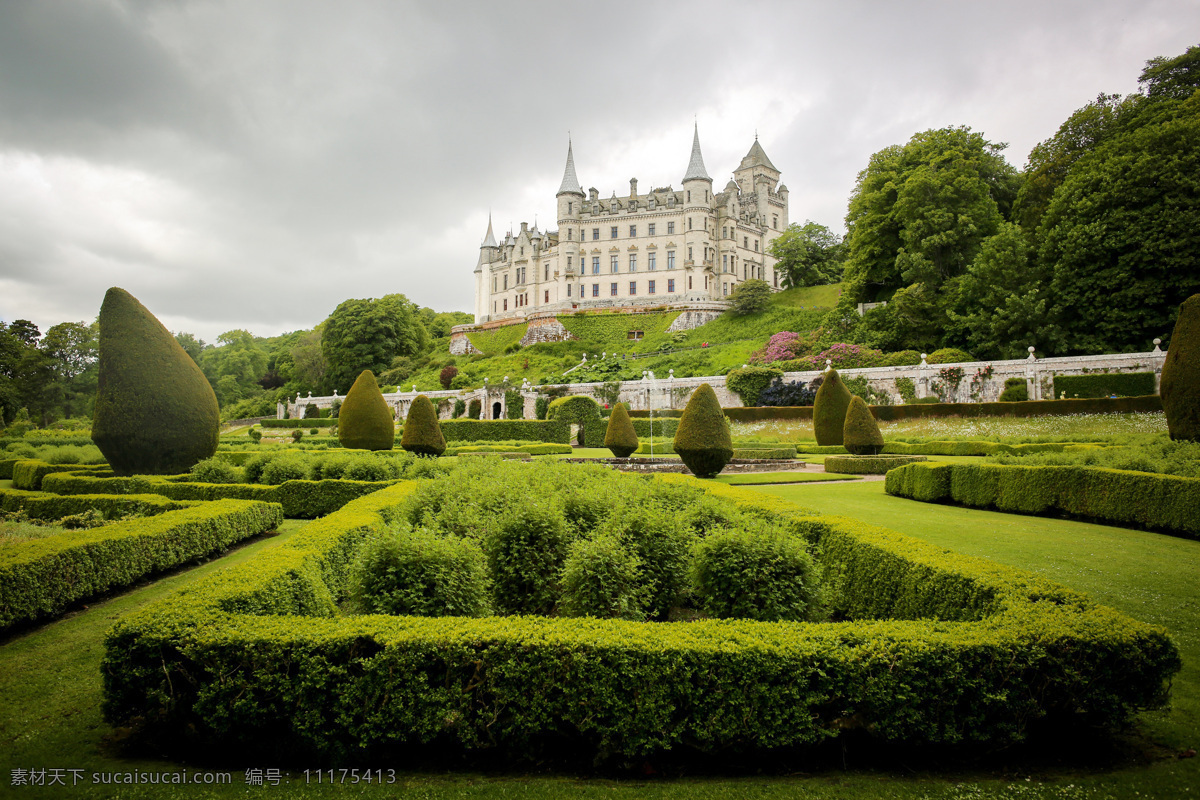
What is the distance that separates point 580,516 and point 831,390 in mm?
16924

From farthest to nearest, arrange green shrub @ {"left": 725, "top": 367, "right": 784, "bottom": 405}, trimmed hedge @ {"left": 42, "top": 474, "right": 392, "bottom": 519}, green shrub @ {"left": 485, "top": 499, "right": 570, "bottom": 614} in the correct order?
1. green shrub @ {"left": 725, "top": 367, "right": 784, "bottom": 405}
2. trimmed hedge @ {"left": 42, "top": 474, "right": 392, "bottom": 519}
3. green shrub @ {"left": 485, "top": 499, "right": 570, "bottom": 614}

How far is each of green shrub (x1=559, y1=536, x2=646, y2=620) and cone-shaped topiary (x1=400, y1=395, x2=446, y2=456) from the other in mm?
14477

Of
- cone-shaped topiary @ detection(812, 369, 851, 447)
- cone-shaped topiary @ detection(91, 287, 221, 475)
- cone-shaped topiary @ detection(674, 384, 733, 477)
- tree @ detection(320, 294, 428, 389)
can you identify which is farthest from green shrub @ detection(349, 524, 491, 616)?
tree @ detection(320, 294, 428, 389)

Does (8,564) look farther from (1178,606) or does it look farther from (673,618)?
(1178,606)

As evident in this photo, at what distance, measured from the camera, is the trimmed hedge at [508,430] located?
29.6 m

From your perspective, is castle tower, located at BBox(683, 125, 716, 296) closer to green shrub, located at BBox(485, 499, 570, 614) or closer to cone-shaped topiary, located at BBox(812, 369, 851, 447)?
cone-shaped topiary, located at BBox(812, 369, 851, 447)

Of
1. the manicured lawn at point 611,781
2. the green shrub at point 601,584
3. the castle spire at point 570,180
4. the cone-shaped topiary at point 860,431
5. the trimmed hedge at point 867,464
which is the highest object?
the castle spire at point 570,180

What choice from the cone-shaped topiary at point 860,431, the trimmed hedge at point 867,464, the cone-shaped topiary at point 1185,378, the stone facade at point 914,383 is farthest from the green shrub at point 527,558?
the stone facade at point 914,383

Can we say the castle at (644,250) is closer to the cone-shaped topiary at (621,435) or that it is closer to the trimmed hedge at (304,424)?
the trimmed hedge at (304,424)

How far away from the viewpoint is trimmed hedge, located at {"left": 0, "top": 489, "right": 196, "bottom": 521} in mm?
9352

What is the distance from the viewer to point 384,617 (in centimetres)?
399

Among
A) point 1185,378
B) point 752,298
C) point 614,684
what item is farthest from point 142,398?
point 752,298

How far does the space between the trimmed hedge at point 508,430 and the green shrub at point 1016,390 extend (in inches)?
802

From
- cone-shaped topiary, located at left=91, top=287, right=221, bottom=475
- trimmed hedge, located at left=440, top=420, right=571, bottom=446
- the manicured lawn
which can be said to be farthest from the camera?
trimmed hedge, located at left=440, top=420, right=571, bottom=446
